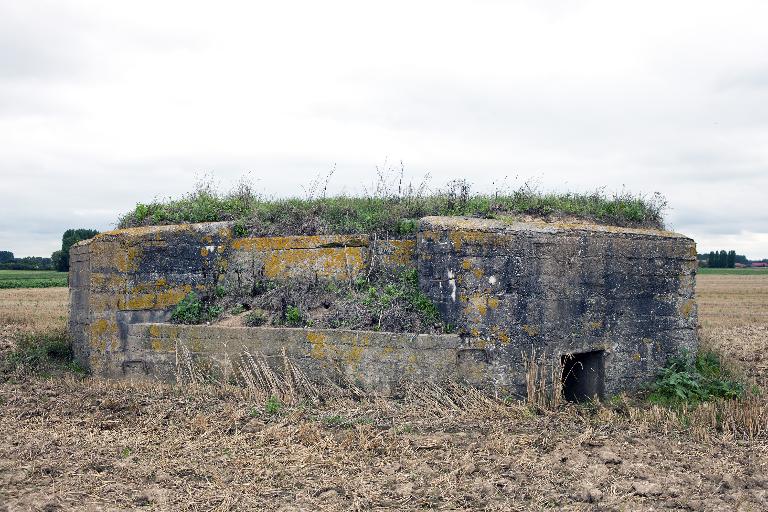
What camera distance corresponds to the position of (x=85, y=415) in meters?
6.98

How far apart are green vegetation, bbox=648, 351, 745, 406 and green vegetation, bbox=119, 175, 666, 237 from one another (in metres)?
1.98

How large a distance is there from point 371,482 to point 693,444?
130 inches

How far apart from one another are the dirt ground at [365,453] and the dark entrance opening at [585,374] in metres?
0.38

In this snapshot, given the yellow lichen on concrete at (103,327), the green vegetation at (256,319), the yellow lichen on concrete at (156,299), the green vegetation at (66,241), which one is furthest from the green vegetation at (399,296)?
the green vegetation at (66,241)

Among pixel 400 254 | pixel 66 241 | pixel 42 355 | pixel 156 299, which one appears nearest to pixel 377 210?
pixel 400 254

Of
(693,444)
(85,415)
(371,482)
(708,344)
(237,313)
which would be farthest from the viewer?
(708,344)

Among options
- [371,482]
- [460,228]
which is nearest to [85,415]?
[371,482]

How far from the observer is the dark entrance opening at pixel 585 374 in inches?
320

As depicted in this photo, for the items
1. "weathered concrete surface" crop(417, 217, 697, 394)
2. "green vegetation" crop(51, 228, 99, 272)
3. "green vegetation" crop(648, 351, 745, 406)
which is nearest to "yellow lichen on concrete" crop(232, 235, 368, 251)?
"weathered concrete surface" crop(417, 217, 697, 394)

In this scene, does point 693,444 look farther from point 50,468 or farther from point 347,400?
point 50,468

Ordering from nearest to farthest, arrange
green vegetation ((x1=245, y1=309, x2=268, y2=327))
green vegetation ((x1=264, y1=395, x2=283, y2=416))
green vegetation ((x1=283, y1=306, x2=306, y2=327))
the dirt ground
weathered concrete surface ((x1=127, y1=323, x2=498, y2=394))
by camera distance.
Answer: the dirt ground < green vegetation ((x1=264, y1=395, x2=283, y2=416)) < weathered concrete surface ((x1=127, y1=323, x2=498, y2=394)) < green vegetation ((x1=283, y1=306, x2=306, y2=327)) < green vegetation ((x1=245, y1=309, x2=268, y2=327))

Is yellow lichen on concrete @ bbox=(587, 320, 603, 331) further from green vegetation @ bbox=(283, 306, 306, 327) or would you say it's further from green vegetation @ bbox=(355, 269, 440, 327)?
green vegetation @ bbox=(283, 306, 306, 327)

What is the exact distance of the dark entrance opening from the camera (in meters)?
8.12

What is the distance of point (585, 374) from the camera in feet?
27.4
